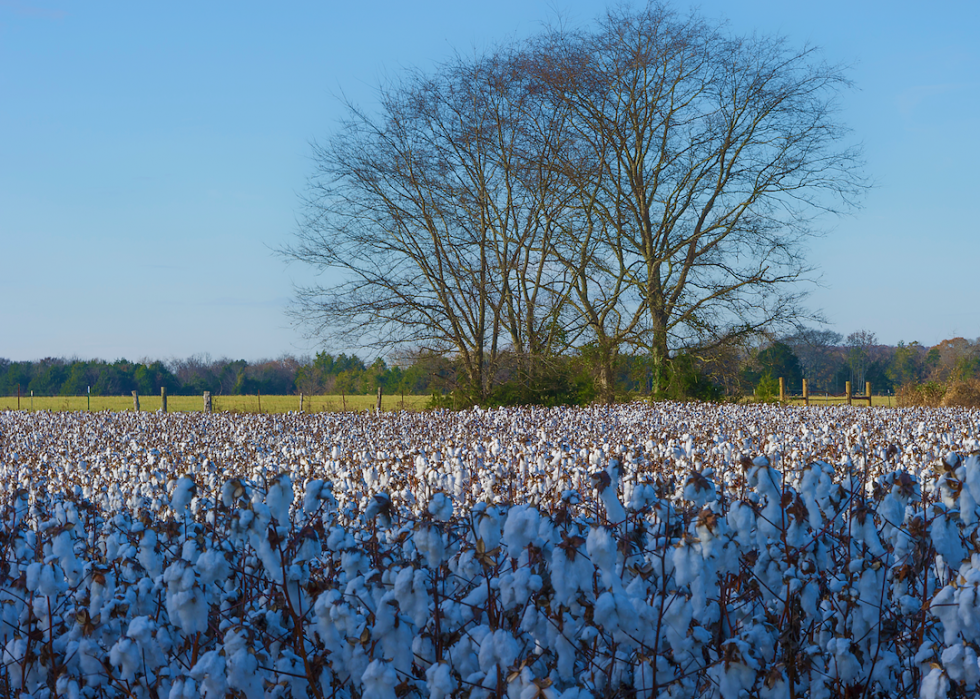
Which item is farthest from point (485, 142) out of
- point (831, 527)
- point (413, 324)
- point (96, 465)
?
point (831, 527)

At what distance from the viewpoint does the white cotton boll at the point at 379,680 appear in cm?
189

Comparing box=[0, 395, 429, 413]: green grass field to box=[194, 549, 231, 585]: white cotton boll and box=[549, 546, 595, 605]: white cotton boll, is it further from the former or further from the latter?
box=[549, 546, 595, 605]: white cotton boll

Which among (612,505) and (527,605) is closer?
(527,605)

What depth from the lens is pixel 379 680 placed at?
1899 millimetres

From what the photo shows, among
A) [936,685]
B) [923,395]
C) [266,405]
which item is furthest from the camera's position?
[266,405]

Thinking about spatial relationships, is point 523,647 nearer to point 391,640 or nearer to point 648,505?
point 391,640

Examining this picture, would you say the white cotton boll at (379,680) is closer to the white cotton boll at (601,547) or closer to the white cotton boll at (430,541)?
the white cotton boll at (430,541)

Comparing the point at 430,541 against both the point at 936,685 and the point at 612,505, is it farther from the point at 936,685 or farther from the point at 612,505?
the point at 936,685

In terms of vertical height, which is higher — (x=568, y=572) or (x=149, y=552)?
(x=568, y=572)

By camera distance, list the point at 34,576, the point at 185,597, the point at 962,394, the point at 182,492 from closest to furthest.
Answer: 1. the point at 185,597
2. the point at 34,576
3. the point at 182,492
4. the point at 962,394

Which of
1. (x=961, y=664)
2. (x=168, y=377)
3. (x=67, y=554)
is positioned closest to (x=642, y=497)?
(x=961, y=664)

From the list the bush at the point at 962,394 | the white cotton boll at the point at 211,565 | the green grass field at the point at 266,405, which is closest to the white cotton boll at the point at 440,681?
the white cotton boll at the point at 211,565

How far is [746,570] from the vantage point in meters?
2.93

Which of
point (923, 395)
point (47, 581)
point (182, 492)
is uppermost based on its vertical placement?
point (923, 395)
